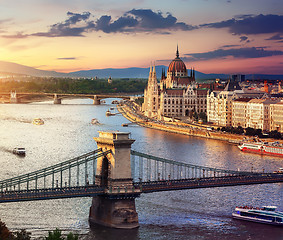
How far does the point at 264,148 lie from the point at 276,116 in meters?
13.5

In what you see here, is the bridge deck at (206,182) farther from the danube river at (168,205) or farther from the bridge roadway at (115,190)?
the danube river at (168,205)

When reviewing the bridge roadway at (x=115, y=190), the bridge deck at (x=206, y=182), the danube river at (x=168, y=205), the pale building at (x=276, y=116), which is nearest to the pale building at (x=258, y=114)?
the pale building at (x=276, y=116)

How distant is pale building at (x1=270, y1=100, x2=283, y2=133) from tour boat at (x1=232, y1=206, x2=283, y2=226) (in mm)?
38524

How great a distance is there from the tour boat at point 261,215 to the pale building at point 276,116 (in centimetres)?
3852

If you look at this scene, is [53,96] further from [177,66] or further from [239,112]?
[239,112]

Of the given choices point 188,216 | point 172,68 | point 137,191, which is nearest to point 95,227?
point 137,191

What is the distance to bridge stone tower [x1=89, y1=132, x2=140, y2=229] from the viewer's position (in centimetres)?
2966

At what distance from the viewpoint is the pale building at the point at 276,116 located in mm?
71562

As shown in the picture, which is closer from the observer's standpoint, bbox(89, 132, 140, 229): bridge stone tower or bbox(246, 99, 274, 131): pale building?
bbox(89, 132, 140, 229): bridge stone tower

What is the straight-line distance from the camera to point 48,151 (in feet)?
184

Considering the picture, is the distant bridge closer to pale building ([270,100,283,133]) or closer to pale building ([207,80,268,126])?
pale building ([207,80,268,126])

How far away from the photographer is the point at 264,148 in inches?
2351

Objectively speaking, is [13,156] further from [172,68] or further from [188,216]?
[172,68]

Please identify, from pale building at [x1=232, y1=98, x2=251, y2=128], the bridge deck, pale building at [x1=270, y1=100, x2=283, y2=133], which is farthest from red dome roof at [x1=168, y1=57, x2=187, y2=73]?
the bridge deck
